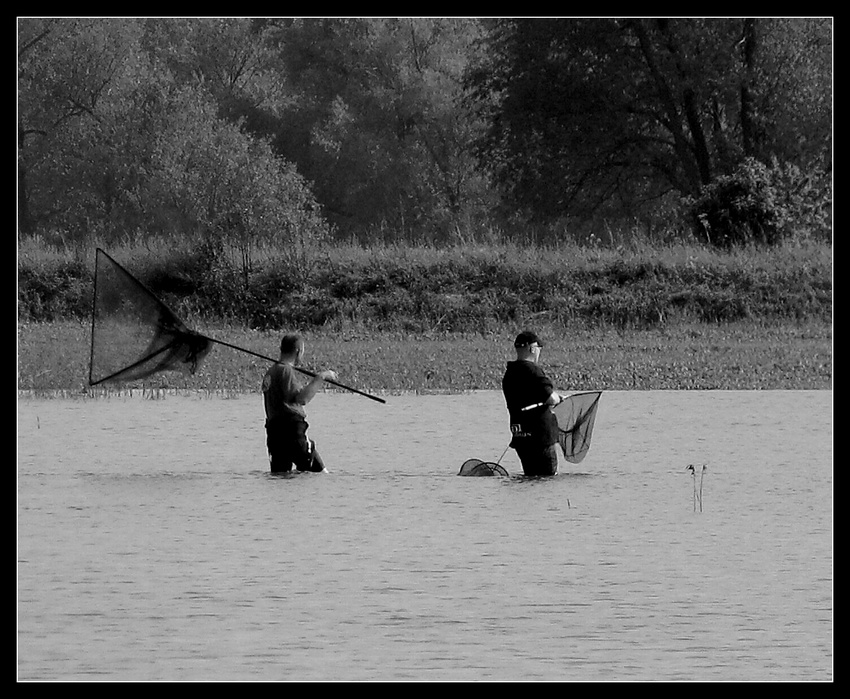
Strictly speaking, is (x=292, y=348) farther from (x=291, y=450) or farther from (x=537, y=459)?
(x=537, y=459)

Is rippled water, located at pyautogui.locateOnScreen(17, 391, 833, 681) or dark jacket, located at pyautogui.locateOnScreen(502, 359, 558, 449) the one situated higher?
dark jacket, located at pyautogui.locateOnScreen(502, 359, 558, 449)

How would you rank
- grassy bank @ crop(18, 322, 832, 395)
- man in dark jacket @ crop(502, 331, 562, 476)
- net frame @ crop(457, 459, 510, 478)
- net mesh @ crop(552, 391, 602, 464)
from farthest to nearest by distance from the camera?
1. grassy bank @ crop(18, 322, 832, 395)
2. net mesh @ crop(552, 391, 602, 464)
3. net frame @ crop(457, 459, 510, 478)
4. man in dark jacket @ crop(502, 331, 562, 476)

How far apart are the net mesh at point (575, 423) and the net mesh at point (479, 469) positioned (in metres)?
0.61

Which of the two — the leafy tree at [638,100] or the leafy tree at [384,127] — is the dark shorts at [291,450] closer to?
the leafy tree at [638,100]

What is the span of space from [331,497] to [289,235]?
37619mm

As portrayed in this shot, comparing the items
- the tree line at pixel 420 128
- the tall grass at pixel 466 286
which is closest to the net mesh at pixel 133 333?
the tall grass at pixel 466 286

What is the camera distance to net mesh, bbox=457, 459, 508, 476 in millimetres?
15523

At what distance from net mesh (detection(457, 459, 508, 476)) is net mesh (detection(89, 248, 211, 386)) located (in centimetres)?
277

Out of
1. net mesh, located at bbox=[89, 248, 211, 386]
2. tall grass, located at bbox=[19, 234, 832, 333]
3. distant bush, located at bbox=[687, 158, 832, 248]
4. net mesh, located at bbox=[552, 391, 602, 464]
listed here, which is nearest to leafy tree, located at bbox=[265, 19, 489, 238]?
distant bush, located at bbox=[687, 158, 832, 248]

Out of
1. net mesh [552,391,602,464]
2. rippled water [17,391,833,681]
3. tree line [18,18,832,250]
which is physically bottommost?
rippled water [17,391,833,681]

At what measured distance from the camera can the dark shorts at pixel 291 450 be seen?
49.9ft

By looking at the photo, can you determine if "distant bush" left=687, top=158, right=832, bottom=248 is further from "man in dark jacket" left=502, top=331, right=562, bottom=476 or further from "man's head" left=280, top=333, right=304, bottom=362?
"man's head" left=280, top=333, right=304, bottom=362

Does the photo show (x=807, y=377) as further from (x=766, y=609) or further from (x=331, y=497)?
(x=766, y=609)

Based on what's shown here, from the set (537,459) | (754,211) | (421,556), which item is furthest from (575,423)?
(754,211)
